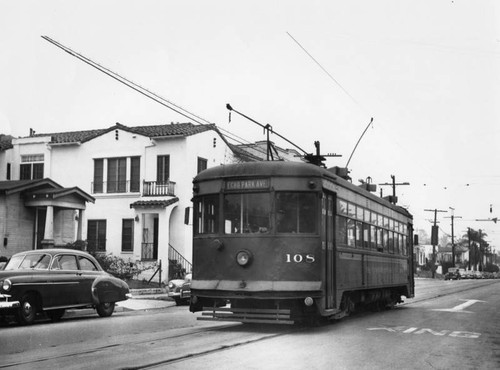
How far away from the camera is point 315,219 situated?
12.7m

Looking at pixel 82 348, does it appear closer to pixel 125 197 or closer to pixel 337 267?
pixel 337 267

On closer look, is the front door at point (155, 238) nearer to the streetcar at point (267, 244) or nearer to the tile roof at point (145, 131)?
the tile roof at point (145, 131)

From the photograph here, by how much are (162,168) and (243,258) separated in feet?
73.1

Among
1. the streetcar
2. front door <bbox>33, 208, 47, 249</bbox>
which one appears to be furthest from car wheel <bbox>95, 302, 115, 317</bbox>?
front door <bbox>33, 208, 47, 249</bbox>

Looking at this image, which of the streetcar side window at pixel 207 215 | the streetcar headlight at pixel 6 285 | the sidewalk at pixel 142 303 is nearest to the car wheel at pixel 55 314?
the sidewalk at pixel 142 303

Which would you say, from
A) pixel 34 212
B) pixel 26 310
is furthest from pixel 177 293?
pixel 34 212

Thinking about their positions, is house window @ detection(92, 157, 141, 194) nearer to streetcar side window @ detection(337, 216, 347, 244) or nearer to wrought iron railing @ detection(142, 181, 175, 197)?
wrought iron railing @ detection(142, 181, 175, 197)

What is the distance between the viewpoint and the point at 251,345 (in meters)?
10.1

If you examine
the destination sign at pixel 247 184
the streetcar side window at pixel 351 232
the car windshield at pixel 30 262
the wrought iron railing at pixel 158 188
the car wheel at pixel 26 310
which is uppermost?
the wrought iron railing at pixel 158 188

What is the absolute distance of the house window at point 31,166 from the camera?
36.6 metres

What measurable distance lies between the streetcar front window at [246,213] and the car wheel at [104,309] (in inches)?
227

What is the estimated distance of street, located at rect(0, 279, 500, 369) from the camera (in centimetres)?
855

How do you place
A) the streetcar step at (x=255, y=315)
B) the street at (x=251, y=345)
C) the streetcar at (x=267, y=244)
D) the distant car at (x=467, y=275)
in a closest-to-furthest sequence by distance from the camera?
the street at (x=251, y=345) < the streetcar step at (x=255, y=315) < the streetcar at (x=267, y=244) < the distant car at (x=467, y=275)

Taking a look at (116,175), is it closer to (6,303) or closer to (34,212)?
(34,212)
